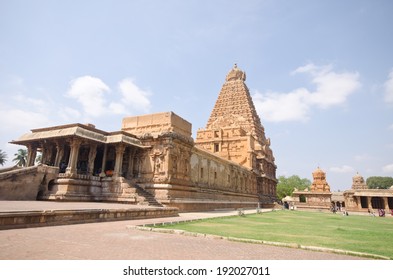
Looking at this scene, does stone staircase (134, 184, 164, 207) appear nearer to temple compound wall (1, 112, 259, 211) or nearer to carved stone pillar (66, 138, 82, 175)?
temple compound wall (1, 112, 259, 211)

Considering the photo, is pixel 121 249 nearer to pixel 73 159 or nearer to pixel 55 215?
pixel 55 215

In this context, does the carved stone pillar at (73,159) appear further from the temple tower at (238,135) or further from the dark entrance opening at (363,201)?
the dark entrance opening at (363,201)

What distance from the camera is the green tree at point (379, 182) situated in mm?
95375

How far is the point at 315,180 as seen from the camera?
203ft

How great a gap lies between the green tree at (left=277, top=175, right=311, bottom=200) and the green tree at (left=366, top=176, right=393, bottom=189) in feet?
92.8

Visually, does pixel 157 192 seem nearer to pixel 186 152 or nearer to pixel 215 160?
pixel 186 152

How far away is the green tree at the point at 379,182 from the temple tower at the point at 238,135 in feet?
232

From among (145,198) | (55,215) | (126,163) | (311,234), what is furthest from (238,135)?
(55,215)

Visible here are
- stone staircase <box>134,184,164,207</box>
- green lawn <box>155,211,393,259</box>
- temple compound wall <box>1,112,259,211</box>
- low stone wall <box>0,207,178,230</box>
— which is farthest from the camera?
Answer: temple compound wall <box>1,112,259,211</box>

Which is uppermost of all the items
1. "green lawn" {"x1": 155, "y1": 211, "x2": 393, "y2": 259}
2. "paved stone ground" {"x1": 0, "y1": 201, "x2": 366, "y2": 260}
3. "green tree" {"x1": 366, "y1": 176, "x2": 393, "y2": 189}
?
"green tree" {"x1": 366, "y1": 176, "x2": 393, "y2": 189}

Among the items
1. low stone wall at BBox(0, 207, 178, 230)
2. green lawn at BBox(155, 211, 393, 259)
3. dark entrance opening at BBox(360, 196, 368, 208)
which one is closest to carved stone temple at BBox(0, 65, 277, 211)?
low stone wall at BBox(0, 207, 178, 230)

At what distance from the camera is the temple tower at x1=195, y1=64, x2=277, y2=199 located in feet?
138

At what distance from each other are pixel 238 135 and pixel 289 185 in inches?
2062
